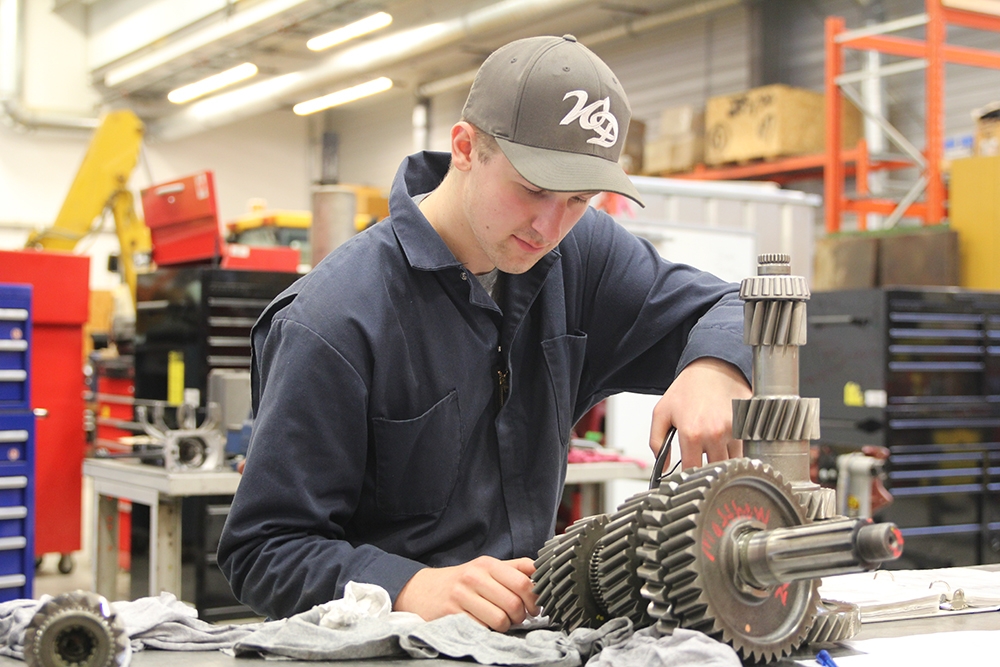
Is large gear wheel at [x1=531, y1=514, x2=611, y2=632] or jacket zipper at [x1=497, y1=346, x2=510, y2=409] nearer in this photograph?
large gear wheel at [x1=531, y1=514, x2=611, y2=632]

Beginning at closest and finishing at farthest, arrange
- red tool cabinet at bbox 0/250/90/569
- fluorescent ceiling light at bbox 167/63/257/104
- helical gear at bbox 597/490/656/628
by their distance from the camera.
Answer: helical gear at bbox 597/490/656/628 → red tool cabinet at bbox 0/250/90/569 → fluorescent ceiling light at bbox 167/63/257/104

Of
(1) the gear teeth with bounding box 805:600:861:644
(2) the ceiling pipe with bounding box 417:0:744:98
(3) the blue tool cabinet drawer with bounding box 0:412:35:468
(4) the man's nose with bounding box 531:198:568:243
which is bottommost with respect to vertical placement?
(3) the blue tool cabinet drawer with bounding box 0:412:35:468

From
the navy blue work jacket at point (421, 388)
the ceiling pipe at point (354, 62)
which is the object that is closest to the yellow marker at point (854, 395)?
the navy blue work jacket at point (421, 388)

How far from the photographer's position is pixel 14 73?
373 inches

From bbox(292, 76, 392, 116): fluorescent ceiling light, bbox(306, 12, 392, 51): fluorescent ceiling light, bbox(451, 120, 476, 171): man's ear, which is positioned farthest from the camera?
bbox(292, 76, 392, 116): fluorescent ceiling light

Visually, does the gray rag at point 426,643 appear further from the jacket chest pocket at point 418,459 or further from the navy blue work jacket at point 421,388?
the jacket chest pocket at point 418,459

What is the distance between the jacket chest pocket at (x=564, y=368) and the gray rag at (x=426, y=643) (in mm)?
464

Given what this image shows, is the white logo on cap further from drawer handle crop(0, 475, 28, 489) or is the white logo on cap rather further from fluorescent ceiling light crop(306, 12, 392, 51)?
fluorescent ceiling light crop(306, 12, 392, 51)

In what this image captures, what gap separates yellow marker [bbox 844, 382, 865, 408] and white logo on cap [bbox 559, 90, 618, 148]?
220 cm

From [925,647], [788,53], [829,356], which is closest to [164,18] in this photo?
[788,53]

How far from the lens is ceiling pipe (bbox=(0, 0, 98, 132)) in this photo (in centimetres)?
934

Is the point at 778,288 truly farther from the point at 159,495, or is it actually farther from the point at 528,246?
the point at 159,495

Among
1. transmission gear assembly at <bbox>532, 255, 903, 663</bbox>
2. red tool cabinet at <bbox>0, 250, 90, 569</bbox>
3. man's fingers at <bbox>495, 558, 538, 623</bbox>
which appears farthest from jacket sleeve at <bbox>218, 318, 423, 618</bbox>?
red tool cabinet at <bbox>0, 250, 90, 569</bbox>

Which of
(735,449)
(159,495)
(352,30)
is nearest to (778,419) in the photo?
(735,449)
